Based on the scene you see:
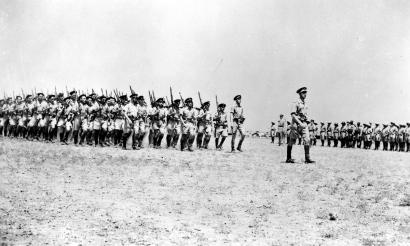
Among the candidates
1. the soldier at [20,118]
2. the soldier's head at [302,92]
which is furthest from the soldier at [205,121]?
the soldier at [20,118]

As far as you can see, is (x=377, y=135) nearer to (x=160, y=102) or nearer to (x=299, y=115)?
(x=160, y=102)

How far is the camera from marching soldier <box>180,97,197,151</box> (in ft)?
59.9

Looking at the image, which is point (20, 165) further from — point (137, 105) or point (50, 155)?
point (137, 105)

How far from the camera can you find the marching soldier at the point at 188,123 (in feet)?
59.9

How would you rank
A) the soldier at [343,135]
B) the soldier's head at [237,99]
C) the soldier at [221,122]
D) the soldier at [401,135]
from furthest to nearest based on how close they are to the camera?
the soldier at [343,135] → the soldier at [401,135] → the soldier at [221,122] → the soldier's head at [237,99]

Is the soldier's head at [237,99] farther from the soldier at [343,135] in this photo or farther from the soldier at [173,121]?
the soldier at [343,135]

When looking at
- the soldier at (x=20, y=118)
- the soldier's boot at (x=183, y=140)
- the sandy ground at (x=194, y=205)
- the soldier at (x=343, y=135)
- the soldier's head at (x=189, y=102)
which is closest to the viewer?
the sandy ground at (x=194, y=205)

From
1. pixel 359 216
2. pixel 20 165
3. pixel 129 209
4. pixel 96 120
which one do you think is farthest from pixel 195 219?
pixel 96 120

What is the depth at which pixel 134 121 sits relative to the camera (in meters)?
17.6

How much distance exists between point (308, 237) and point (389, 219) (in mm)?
1788

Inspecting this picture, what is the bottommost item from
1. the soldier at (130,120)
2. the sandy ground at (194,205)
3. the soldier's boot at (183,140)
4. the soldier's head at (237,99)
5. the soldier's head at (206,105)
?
the sandy ground at (194,205)

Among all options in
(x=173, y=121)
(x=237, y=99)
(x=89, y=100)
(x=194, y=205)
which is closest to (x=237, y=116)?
(x=237, y=99)

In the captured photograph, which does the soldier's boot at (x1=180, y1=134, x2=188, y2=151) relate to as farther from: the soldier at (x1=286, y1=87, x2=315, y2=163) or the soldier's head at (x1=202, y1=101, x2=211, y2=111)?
the soldier at (x1=286, y1=87, x2=315, y2=163)

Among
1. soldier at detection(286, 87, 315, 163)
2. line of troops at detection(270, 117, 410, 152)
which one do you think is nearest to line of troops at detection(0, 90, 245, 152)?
soldier at detection(286, 87, 315, 163)
